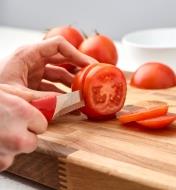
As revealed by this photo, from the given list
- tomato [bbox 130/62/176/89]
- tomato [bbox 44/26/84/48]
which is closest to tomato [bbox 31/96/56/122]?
tomato [bbox 130/62/176/89]

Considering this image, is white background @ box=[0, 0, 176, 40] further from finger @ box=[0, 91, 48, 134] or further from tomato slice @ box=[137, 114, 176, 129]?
finger @ box=[0, 91, 48, 134]

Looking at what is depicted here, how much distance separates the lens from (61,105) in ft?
2.46

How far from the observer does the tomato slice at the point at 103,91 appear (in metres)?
0.81

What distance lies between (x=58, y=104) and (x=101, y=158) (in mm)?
129

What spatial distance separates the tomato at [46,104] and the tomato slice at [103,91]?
103mm

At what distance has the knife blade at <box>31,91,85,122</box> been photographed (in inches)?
28.0

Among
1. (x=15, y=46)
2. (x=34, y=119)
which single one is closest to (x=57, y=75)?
(x=34, y=119)

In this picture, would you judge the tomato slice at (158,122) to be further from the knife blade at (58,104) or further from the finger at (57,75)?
the finger at (57,75)

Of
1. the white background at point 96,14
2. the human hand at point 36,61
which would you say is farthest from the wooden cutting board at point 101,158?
the white background at point 96,14

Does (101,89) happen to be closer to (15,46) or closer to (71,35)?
(71,35)

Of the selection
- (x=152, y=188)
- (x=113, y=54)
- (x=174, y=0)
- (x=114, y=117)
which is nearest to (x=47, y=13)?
(x=174, y=0)

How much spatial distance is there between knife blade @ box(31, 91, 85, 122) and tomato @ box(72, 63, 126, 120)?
17mm

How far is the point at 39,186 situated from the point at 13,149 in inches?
5.3

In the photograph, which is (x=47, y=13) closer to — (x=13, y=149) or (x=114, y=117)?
(x=114, y=117)
